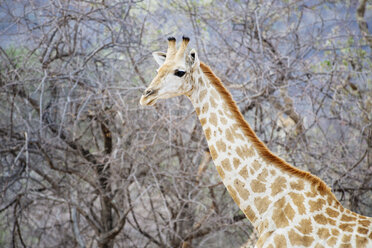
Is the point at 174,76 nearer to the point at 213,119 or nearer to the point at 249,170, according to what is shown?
the point at 213,119

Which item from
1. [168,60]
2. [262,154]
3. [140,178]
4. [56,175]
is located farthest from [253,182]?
[56,175]

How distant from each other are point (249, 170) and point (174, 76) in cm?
64

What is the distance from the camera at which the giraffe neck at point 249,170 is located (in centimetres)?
227

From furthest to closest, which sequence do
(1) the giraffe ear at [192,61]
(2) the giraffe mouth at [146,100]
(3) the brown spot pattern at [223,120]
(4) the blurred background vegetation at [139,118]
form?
(4) the blurred background vegetation at [139,118], (3) the brown spot pattern at [223,120], (1) the giraffe ear at [192,61], (2) the giraffe mouth at [146,100]

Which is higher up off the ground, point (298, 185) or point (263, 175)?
point (263, 175)

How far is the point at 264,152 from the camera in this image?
2371mm

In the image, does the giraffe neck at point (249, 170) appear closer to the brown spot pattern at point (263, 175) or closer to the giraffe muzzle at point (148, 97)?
the brown spot pattern at point (263, 175)

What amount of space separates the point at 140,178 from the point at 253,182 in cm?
264

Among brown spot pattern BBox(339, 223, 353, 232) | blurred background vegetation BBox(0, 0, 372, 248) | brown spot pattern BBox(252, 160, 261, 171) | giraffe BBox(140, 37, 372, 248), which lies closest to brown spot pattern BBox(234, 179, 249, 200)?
giraffe BBox(140, 37, 372, 248)

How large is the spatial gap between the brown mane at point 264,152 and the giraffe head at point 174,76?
16 cm

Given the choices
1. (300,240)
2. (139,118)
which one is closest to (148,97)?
(300,240)

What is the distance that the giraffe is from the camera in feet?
7.10

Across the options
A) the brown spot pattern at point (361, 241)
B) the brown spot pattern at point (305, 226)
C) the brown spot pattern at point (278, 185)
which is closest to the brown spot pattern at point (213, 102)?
the brown spot pattern at point (278, 185)

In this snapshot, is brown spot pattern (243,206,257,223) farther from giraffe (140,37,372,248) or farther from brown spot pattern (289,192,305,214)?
brown spot pattern (289,192,305,214)
